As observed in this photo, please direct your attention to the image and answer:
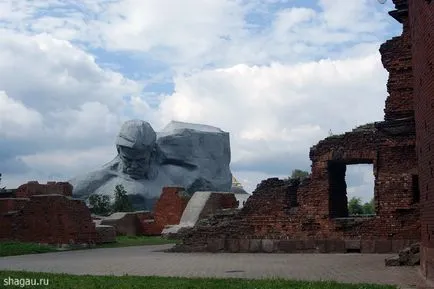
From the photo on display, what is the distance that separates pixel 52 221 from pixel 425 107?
576 inches

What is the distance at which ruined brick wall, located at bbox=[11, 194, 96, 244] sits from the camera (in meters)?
20.8

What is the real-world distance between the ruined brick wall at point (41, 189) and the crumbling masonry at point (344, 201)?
11.5 m

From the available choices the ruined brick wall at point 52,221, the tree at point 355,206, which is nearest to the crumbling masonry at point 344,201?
the ruined brick wall at point 52,221

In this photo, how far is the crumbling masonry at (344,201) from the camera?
15.9 meters

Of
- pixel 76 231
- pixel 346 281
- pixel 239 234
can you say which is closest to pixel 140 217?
pixel 76 231

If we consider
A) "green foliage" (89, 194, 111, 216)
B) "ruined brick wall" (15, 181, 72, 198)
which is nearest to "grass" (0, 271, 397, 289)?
"ruined brick wall" (15, 181, 72, 198)

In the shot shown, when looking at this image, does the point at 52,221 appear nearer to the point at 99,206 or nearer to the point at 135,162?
the point at 99,206

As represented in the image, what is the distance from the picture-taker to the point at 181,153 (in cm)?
5497

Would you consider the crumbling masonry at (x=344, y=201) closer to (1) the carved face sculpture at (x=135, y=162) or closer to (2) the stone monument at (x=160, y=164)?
(2) the stone monument at (x=160, y=164)

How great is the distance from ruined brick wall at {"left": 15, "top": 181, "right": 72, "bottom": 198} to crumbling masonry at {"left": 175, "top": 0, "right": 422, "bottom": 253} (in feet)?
37.8

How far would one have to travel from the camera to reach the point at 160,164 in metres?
53.7

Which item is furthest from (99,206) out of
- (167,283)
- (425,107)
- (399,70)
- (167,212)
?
(425,107)

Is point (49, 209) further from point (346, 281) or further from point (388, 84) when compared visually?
point (346, 281)

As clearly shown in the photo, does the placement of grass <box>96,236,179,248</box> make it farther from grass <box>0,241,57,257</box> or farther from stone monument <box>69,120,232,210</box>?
stone monument <box>69,120,232,210</box>
